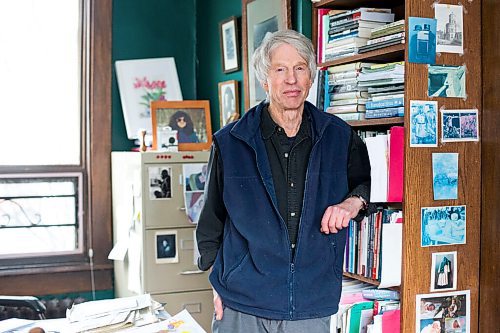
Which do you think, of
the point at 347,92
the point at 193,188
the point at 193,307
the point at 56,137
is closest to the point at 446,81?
the point at 347,92

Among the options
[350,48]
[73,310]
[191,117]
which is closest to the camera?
Answer: [73,310]

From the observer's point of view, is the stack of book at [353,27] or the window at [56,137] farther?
the window at [56,137]

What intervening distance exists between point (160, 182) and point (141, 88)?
0.96 metres

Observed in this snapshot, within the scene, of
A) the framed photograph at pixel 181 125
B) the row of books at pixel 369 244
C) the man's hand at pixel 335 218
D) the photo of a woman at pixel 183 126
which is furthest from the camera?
the photo of a woman at pixel 183 126

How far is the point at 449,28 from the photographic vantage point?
9.32 ft

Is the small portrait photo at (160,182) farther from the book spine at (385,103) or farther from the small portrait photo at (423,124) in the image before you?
the small portrait photo at (423,124)

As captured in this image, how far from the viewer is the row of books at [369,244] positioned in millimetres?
2906

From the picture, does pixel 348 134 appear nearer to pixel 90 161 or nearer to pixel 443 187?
pixel 443 187

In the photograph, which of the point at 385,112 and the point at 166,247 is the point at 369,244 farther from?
the point at 166,247

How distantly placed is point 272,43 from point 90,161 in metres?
2.70

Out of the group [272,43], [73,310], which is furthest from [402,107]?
[73,310]

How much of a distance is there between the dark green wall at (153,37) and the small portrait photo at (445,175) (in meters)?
2.55

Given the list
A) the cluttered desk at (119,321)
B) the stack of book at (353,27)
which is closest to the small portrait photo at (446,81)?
the stack of book at (353,27)

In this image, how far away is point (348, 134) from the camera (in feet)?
7.79
